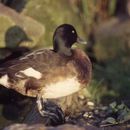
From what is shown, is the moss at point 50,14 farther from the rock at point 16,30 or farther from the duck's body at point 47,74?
the duck's body at point 47,74

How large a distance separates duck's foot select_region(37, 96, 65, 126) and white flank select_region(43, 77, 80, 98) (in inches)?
5.9

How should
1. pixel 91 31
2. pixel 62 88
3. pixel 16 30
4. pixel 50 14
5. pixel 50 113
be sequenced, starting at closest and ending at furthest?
1. pixel 62 88
2. pixel 50 113
3. pixel 16 30
4. pixel 50 14
5. pixel 91 31

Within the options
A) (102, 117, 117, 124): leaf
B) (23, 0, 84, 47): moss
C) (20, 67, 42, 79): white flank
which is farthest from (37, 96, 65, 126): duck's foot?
(23, 0, 84, 47): moss

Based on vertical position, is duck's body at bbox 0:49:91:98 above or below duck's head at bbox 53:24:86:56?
below

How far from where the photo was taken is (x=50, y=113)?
566 centimetres

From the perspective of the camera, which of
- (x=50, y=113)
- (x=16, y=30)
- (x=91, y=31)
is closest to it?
(x=50, y=113)

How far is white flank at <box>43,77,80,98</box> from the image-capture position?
549 cm

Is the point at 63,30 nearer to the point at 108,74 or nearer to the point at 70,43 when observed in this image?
the point at 70,43

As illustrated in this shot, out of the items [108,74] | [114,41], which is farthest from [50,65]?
[114,41]

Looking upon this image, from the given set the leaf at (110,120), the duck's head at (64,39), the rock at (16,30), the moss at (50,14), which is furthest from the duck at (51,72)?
the moss at (50,14)

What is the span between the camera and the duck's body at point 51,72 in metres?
5.52

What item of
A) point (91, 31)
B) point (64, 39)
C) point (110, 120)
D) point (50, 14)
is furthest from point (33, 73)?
point (91, 31)

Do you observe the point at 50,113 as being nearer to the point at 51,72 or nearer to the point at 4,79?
the point at 51,72

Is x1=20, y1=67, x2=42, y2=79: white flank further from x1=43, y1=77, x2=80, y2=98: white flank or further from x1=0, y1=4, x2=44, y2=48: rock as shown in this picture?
x1=0, y1=4, x2=44, y2=48: rock
